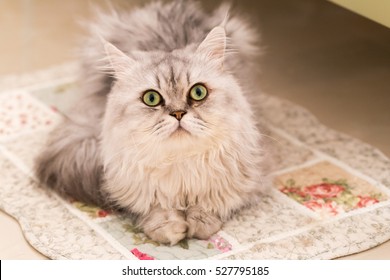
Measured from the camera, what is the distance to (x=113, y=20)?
261cm

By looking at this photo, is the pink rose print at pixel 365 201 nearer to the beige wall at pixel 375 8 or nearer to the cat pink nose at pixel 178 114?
the beige wall at pixel 375 8

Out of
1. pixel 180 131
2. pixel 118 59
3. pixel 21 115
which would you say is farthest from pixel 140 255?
pixel 21 115

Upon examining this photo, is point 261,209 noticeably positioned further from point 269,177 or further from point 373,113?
point 373,113

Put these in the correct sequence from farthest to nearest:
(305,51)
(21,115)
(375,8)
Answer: (305,51)
(21,115)
(375,8)

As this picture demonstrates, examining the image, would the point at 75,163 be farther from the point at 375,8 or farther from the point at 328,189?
the point at 375,8

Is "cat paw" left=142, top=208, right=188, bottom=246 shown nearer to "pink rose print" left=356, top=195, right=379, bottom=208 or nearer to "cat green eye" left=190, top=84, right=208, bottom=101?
"cat green eye" left=190, top=84, right=208, bottom=101

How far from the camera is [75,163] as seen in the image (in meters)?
2.29

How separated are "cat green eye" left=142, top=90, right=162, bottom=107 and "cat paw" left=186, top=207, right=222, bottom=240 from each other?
32 cm

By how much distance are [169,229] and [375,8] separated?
3.04ft

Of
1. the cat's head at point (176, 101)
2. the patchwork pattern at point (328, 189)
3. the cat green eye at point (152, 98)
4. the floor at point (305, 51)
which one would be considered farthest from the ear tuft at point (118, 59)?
the floor at point (305, 51)

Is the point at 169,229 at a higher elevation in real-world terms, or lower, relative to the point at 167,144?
lower

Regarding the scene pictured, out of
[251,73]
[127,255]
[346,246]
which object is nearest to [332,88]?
[251,73]

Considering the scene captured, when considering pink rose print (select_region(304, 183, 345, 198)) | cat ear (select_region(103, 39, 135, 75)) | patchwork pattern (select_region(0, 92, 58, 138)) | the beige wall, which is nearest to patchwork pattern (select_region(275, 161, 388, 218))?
pink rose print (select_region(304, 183, 345, 198))

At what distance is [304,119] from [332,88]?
1.00 feet
